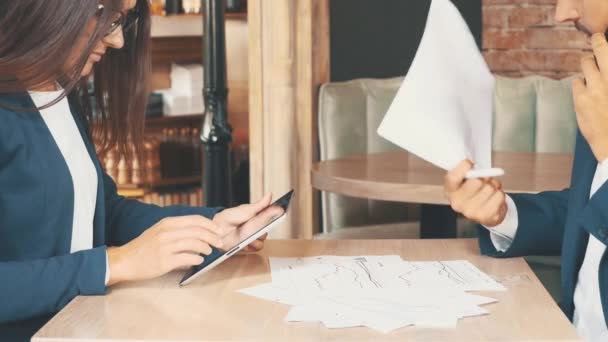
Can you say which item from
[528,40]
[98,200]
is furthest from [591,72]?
[528,40]

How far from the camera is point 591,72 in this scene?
174cm

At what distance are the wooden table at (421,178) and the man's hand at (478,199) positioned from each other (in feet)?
3.12

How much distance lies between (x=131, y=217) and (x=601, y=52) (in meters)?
0.93

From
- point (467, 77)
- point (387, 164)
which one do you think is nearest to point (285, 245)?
point (467, 77)

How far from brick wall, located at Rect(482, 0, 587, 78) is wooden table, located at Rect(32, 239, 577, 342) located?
294cm

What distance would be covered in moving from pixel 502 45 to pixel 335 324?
11.3ft

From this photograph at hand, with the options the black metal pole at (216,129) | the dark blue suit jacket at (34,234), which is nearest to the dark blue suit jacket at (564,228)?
the dark blue suit jacket at (34,234)

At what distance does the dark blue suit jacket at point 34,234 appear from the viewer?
1.53 metres

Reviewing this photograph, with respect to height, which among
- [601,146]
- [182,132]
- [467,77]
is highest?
[467,77]

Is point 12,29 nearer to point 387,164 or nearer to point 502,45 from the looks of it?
point 387,164

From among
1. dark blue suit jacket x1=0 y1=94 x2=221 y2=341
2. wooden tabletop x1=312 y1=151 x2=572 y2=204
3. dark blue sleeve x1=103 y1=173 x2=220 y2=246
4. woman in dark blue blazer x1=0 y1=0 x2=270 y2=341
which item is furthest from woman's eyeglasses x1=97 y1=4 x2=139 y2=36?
wooden tabletop x1=312 y1=151 x2=572 y2=204

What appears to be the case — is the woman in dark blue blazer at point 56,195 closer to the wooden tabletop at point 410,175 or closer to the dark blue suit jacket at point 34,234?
the dark blue suit jacket at point 34,234

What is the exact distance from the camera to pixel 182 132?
5.11 metres

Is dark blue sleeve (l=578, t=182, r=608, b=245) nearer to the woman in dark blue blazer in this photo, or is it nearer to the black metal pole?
the woman in dark blue blazer
